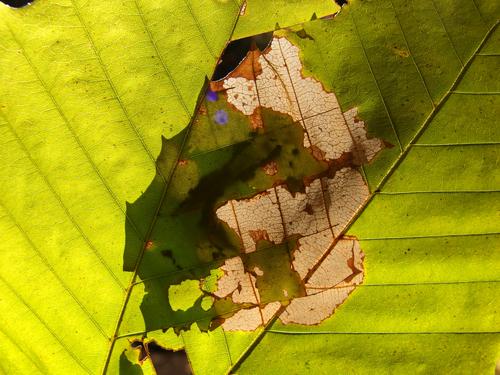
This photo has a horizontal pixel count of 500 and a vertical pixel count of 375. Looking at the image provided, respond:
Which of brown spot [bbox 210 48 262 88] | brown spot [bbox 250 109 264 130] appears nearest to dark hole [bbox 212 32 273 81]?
brown spot [bbox 210 48 262 88]

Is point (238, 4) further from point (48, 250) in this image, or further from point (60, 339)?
point (60, 339)

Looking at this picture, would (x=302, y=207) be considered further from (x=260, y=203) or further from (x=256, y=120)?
(x=256, y=120)

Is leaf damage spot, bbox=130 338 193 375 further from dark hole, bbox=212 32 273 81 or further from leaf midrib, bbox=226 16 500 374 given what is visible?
dark hole, bbox=212 32 273 81

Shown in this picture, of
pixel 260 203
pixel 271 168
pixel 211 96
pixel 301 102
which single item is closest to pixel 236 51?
pixel 211 96

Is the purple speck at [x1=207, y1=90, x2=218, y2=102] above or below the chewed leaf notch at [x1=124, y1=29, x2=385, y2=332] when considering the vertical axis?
above

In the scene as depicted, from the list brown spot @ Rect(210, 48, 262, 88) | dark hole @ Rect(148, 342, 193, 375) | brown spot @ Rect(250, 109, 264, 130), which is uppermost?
brown spot @ Rect(210, 48, 262, 88)

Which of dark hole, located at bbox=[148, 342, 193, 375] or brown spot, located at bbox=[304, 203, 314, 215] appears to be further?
dark hole, located at bbox=[148, 342, 193, 375]
